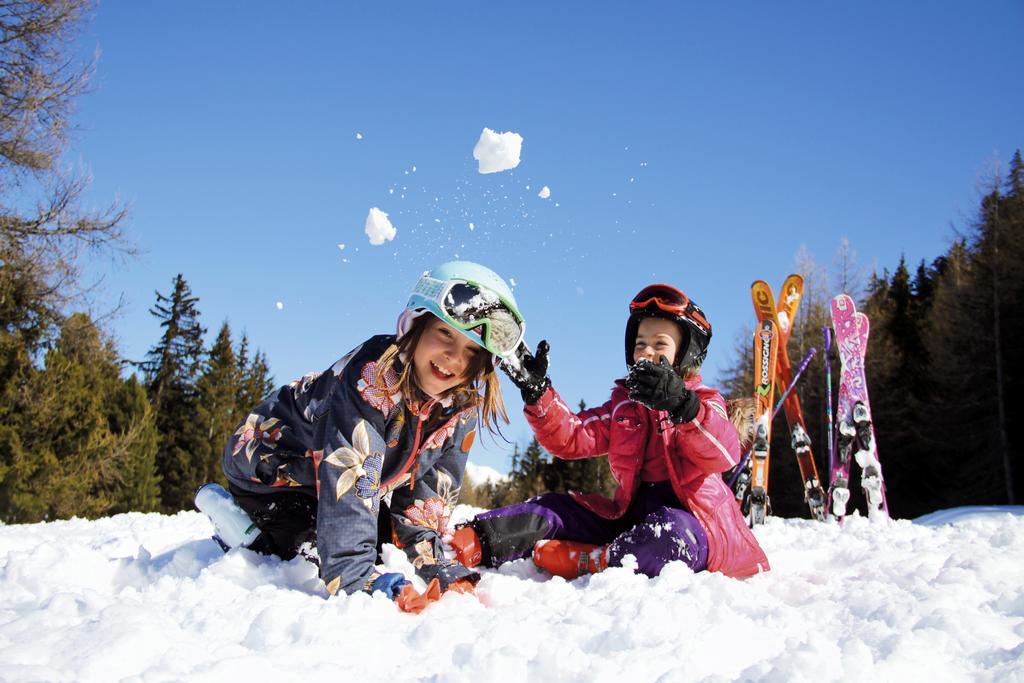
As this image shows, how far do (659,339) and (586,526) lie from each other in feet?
3.21

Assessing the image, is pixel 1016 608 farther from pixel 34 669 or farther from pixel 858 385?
pixel 858 385

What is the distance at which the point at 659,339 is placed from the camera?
11.0 ft

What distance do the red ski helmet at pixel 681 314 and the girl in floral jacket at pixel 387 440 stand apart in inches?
40.8


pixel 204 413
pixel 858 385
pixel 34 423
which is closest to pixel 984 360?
pixel 858 385

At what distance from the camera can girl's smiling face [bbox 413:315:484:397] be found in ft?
8.15

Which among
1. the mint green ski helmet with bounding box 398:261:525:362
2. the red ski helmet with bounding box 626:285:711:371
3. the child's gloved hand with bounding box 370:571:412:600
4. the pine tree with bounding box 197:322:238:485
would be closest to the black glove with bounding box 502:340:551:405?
the mint green ski helmet with bounding box 398:261:525:362

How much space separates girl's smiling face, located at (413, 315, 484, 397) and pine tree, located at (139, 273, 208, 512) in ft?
87.9

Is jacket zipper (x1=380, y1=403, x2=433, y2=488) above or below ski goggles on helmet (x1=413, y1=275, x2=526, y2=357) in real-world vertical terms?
below

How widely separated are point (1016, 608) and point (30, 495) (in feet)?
54.3

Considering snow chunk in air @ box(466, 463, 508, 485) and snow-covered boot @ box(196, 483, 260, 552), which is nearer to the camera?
snow-covered boot @ box(196, 483, 260, 552)

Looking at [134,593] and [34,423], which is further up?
[34,423]

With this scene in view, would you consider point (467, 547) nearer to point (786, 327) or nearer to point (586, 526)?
point (586, 526)

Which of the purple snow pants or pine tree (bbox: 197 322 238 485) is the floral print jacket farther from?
pine tree (bbox: 197 322 238 485)

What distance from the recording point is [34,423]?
45.5 ft
